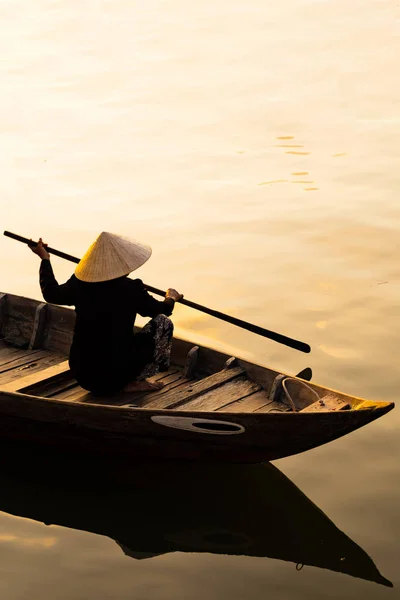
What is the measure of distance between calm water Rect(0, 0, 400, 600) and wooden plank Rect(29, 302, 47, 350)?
1198mm

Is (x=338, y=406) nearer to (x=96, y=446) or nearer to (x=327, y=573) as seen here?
(x=327, y=573)

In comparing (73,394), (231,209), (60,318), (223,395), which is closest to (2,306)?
(60,318)

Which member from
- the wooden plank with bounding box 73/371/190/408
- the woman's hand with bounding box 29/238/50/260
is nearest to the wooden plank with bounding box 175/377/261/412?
the wooden plank with bounding box 73/371/190/408

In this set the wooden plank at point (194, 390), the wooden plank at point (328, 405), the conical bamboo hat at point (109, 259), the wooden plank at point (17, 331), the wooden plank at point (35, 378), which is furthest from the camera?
the wooden plank at point (17, 331)

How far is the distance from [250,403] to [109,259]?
123 cm

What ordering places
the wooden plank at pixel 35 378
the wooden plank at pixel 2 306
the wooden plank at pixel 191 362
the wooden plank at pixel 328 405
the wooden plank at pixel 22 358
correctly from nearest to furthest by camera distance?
the wooden plank at pixel 328 405 < the wooden plank at pixel 35 378 < the wooden plank at pixel 191 362 < the wooden plank at pixel 22 358 < the wooden plank at pixel 2 306

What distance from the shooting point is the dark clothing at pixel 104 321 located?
712 centimetres

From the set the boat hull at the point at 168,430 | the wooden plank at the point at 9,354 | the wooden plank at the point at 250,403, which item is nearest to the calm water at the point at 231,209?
the boat hull at the point at 168,430

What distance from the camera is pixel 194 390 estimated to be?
736cm

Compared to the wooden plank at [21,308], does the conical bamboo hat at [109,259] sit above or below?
above

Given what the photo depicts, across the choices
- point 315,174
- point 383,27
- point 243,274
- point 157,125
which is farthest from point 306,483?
point 383,27

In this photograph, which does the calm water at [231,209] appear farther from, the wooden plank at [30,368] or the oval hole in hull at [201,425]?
the wooden plank at [30,368]

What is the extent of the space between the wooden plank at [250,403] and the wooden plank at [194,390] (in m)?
0.19

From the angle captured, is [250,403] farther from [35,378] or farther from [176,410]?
[35,378]
